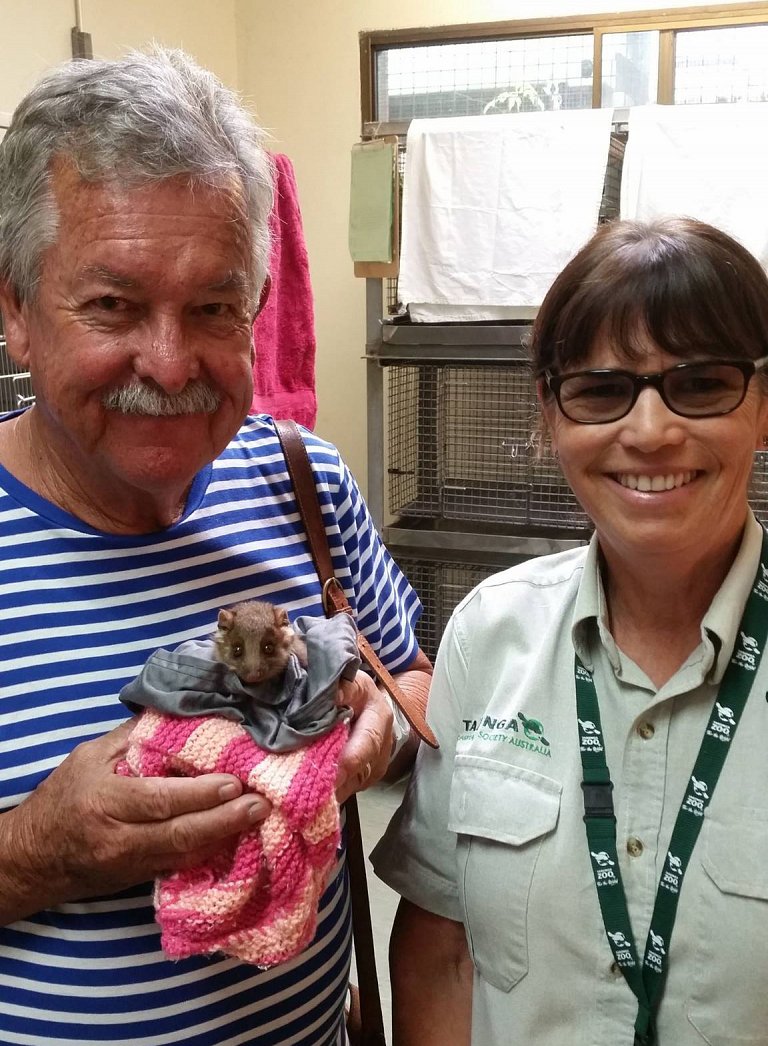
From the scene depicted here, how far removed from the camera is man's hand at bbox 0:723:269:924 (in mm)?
996

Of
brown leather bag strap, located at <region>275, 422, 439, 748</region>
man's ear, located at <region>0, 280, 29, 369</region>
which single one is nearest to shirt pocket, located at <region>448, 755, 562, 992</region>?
brown leather bag strap, located at <region>275, 422, 439, 748</region>

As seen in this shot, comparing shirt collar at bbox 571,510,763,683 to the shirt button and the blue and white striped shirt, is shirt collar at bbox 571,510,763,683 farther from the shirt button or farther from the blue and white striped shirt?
the blue and white striped shirt

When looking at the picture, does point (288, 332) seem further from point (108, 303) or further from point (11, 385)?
point (108, 303)

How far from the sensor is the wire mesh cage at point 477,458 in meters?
3.57

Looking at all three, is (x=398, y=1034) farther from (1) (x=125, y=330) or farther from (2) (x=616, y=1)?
(2) (x=616, y=1)

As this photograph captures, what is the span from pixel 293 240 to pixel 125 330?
6.45 feet

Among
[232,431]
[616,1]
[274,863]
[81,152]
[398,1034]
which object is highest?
[616,1]

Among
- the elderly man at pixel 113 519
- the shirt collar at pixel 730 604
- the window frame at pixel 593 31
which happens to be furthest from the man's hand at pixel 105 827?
the window frame at pixel 593 31

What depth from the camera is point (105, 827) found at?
102cm

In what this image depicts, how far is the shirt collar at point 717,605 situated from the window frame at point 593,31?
3019mm

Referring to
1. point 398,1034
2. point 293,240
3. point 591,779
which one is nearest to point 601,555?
point 591,779

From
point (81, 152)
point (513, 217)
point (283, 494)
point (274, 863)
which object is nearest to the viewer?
point (274, 863)

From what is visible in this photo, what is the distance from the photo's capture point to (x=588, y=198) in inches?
122

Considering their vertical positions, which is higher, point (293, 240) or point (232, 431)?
point (293, 240)
